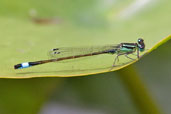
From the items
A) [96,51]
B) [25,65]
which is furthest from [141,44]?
[25,65]

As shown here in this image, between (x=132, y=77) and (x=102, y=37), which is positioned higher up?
(x=102, y=37)

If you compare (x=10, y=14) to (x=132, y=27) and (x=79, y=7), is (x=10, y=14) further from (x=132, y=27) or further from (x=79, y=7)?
(x=132, y=27)

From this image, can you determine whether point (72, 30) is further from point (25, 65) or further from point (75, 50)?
point (25, 65)

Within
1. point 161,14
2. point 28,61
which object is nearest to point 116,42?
point 161,14

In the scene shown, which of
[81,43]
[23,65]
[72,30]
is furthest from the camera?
[72,30]

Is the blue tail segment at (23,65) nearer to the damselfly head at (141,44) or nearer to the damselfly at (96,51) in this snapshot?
the damselfly at (96,51)

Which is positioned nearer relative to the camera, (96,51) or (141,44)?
(141,44)

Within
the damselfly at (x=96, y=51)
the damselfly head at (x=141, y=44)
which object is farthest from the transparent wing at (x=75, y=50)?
the damselfly head at (x=141, y=44)

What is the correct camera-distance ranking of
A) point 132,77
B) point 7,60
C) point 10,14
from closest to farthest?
point 7,60
point 132,77
point 10,14
